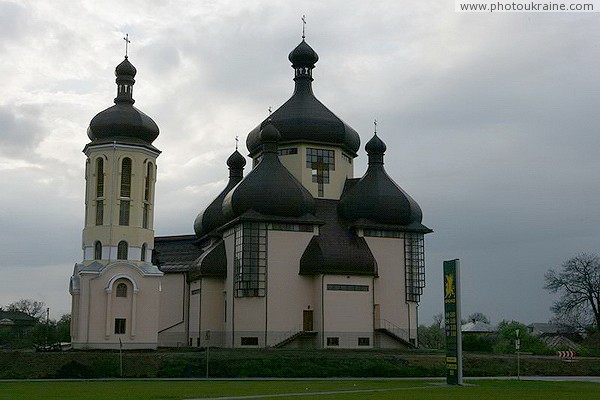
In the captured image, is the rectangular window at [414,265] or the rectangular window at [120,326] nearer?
the rectangular window at [120,326]

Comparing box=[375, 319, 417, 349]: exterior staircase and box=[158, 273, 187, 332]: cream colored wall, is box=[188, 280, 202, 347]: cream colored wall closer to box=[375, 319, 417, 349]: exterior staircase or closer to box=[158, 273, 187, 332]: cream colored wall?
box=[158, 273, 187, 332]: cream colored wall

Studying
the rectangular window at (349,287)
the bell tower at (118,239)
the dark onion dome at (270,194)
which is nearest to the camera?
the bell tower at (118,239)


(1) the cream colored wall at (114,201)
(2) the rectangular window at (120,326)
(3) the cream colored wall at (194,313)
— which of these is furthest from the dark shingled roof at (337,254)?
(2) the rectangular window at (120,326)

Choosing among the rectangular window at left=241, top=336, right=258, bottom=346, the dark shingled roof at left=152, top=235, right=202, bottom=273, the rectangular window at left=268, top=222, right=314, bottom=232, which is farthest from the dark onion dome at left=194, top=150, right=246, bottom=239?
the rectangular window at left=241, top=336, right=258, bottom=346

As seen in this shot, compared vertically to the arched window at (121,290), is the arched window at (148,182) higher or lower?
higher

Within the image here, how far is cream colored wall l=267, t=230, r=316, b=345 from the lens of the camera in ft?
173

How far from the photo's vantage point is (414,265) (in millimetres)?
57500

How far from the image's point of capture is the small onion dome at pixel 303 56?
6288 cm

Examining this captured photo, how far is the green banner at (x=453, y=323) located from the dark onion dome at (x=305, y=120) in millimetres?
25720

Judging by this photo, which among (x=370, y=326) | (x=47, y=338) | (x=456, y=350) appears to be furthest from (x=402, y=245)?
(x=47, y=338)

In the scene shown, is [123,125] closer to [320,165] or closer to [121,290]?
[121,290]

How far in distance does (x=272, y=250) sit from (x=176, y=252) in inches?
600

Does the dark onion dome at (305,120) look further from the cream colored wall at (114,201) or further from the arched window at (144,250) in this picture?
the arched window at (144,250)

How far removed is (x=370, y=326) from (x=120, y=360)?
60.5 feet
